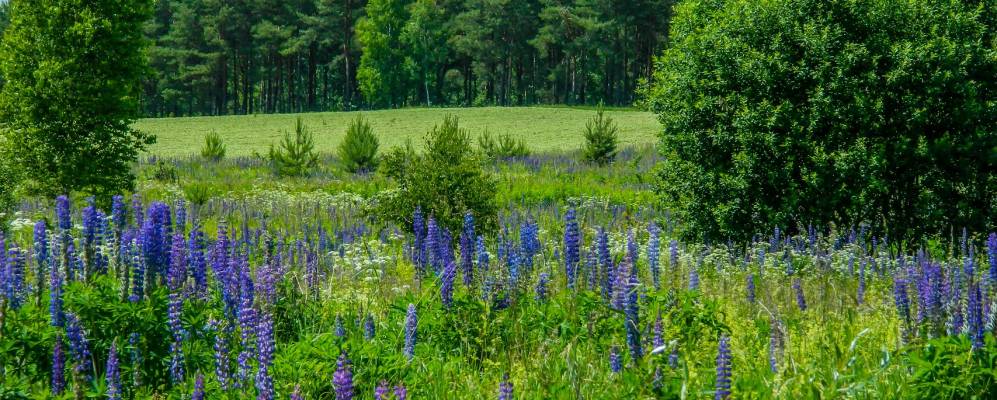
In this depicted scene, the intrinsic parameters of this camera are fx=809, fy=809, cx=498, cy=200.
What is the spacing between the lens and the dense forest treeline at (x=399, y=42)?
75.6m

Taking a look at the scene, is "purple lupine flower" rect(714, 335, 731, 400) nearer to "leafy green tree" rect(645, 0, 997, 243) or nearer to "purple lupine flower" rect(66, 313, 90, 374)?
"purple lupine flower" rect(66, 313, 90, 374)

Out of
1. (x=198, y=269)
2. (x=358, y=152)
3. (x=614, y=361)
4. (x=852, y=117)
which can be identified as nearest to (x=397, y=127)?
(x=358, y=152)

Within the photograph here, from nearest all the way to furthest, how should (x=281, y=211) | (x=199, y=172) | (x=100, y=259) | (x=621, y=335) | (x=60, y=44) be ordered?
1. (x=621, y=335)
2. (x=100, y=259)
3. (x=60, y=44)
4. (x=281, y=211)
5. (x=199, y=172)

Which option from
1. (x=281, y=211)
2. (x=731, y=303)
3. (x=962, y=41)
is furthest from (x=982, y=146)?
(x=281, y=211)

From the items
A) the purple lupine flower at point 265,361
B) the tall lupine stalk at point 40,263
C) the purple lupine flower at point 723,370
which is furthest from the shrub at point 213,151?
the purple lupine flower at point 723,370

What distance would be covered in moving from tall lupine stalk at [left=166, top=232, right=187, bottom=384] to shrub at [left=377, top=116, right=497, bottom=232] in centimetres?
679

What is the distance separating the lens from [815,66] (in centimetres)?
1078

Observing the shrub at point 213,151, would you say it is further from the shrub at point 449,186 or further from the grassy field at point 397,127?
the shrub at point 449,186

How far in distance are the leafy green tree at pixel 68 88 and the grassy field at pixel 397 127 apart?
909 inches

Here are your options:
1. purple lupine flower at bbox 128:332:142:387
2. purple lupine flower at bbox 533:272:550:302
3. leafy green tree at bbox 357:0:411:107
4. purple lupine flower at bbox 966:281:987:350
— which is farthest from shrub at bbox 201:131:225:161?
leafy green tree at bbox 357:0:411:107

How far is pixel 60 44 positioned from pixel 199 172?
11.6m

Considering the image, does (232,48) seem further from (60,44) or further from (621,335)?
(621,335)

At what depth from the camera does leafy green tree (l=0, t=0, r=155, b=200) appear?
1484cm

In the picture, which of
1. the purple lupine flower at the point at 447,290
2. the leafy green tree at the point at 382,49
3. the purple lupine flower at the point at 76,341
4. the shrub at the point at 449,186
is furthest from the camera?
the leafy green tree at the point at 382,49
